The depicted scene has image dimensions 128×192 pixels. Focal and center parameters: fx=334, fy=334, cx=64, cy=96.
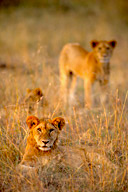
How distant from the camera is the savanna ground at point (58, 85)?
3.37 m

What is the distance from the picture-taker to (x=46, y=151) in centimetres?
344

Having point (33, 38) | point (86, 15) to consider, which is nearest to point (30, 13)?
point (86, 15)

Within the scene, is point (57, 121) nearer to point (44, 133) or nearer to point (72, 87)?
point (44, 133)

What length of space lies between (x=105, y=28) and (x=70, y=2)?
20.6ft

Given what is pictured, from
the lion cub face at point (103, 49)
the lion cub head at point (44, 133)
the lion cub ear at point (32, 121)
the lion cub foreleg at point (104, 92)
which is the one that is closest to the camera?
the lion cub head at point (44, 133)

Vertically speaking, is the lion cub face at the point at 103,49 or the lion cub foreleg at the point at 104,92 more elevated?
the lion cub face at the point at 103,49

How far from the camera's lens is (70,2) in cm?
2125

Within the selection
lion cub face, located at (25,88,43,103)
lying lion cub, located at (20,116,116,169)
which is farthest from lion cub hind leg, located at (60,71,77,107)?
lying lion cub, located at (20,116,116,169)

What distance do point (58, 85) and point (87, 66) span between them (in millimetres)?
977

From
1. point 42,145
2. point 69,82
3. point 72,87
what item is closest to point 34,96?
point 42,145

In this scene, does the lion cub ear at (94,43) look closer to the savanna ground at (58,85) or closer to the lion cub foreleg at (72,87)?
the savanna ground at (58,85)

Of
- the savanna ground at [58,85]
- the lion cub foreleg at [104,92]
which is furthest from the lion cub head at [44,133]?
the lion cub foreleg at [104,92]

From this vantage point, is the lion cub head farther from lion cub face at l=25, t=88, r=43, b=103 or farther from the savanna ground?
lion cub face at l=25, t=88, r=43, b=103

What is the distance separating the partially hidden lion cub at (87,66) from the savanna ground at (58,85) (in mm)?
317
